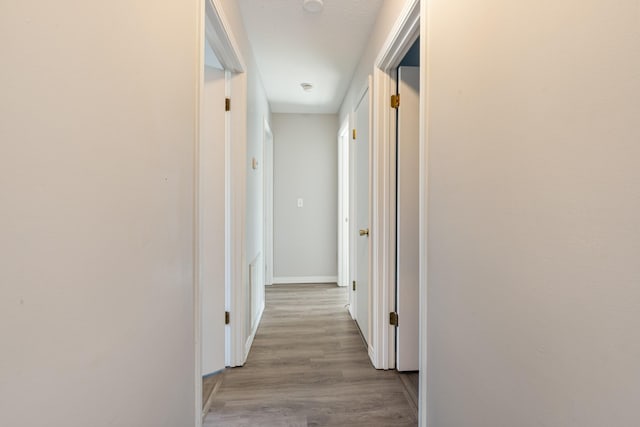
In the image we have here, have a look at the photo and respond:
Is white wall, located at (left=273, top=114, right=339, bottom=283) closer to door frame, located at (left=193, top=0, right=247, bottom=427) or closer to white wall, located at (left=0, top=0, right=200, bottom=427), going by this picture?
door frame, located at (left=193, top=0, right=247, bottom=427)

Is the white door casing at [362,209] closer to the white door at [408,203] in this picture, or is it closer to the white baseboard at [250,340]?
the white door at [408,203]

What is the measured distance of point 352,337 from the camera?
8.20 feet

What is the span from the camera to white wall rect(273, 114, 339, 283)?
4137 millimetres

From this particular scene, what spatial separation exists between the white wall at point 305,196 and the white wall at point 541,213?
10.3 feet

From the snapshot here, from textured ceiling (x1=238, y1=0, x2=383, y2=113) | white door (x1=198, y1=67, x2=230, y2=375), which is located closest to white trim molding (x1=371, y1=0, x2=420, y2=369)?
textured ceiling (x1=238, y1=0, x2=383, y2=113)

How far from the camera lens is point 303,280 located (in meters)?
4.20

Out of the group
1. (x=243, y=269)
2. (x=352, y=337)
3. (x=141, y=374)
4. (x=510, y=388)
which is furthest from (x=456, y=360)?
(x=352, y=337)

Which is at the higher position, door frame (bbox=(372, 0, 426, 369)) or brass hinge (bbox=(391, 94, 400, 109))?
brass hinge (bbox=(391, 94, 400, 109))

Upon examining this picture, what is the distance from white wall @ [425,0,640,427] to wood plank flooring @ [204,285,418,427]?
723 millimetres

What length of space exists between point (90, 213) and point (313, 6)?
1.81 m

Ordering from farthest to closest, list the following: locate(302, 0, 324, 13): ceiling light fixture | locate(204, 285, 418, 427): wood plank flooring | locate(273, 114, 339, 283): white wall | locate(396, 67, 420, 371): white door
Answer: locate(273, 114, 339, 283): white wall < locate(396, 67, 420, 371): white door < locate(302, 0, 324, 13): ceiling light fixture < locate(204, 285, 418, 427): wood plank flooring

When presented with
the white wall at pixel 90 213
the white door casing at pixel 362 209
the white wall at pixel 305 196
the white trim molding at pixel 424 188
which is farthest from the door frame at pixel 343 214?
the white wall at pixel 90 213

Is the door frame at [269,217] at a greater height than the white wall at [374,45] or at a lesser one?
lesser

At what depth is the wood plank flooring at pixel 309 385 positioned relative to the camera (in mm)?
1561
